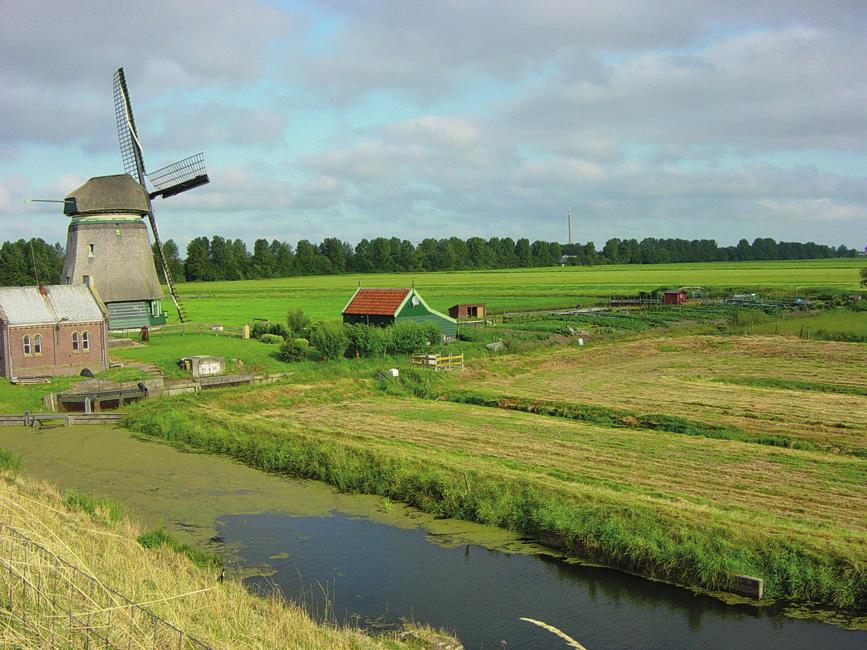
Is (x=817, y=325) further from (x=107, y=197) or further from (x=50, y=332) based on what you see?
(x=50, y=332)

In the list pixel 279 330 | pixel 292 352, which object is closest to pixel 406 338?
pixel 292 352

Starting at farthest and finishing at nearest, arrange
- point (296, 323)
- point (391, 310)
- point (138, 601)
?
point (296, 323) < point (391, 310) < point (138, 601)

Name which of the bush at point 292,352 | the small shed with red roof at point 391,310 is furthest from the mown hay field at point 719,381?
the bush at point 292,352

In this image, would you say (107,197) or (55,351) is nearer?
(55,351)

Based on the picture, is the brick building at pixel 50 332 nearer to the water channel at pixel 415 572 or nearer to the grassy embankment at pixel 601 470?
the grassy embankment at pixel 601 470

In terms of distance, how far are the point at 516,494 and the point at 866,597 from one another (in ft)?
25.1

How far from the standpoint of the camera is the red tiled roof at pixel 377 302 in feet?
152

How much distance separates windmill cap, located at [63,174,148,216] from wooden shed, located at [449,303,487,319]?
21.1 m

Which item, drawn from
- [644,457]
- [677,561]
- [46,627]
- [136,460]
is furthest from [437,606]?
[136,460]

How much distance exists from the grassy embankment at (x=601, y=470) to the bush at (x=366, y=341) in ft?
16.5

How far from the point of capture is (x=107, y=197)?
47938mm

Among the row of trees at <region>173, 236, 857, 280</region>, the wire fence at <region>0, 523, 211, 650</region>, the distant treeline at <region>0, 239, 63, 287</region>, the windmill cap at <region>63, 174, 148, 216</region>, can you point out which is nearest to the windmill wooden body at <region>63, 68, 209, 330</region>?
the windmill cap at <region>63, 174, 148, 216</region>

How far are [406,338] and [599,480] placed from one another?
2296cm

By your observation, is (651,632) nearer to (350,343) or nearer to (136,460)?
(136,460)
